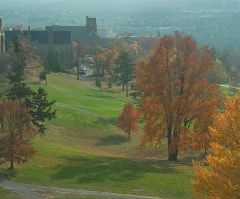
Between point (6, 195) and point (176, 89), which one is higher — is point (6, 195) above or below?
below

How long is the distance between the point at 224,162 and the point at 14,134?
18863 mm

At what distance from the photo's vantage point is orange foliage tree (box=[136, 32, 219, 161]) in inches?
1721

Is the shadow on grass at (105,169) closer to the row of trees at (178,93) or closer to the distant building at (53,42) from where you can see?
the row of trees at (178,93)

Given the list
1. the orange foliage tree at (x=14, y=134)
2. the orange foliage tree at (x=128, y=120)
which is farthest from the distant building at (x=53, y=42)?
the orange foliage tree at (x=14, y=134)

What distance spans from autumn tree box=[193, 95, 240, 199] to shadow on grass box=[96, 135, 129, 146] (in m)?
34.6

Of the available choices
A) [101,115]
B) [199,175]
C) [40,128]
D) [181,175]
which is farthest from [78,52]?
[199,175]

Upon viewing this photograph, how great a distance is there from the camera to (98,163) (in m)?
41.9

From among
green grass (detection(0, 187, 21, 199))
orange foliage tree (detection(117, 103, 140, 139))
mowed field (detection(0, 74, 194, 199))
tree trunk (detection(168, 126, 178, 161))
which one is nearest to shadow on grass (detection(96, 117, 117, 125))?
mowed field (detection(0, 74, 194, 199))

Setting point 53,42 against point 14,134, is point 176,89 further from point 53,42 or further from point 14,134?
point 53,42

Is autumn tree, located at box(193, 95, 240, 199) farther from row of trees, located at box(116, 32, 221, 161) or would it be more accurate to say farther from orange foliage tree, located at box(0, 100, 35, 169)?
row of trees, located at box(116, 32, 221, 161)

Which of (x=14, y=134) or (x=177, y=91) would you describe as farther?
(x=177, y=91)

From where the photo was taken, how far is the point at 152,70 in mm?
44406

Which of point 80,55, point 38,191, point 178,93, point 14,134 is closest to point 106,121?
point 178,93

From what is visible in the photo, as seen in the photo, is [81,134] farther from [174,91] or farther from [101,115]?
[174,91]
